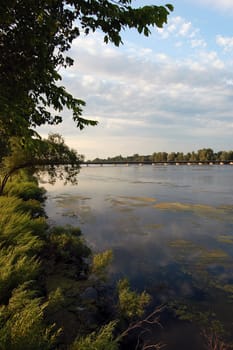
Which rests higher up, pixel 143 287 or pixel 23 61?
pixel 23 61

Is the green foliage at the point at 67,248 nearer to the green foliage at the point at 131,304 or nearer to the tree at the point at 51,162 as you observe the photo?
the green foliage at the point at 131,304

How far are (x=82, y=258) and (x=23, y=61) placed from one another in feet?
34.0

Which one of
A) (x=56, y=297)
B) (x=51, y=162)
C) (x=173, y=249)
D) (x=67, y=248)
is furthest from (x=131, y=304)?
(x=51, y=162)

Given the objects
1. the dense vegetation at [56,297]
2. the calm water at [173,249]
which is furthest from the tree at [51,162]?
the dense vegetation at [56,297]

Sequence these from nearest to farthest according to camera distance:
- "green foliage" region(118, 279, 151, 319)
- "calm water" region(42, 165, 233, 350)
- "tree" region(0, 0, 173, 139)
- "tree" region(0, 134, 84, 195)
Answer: "tree" region(0, 0, 173, 139) < "green foliage" region(118, 279, 151, 319) < "calm water" region(42, 165, 233, 350) < "tree" region(0, 134, 84, 195)

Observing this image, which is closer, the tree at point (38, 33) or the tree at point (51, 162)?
the tree at point (38, 33)

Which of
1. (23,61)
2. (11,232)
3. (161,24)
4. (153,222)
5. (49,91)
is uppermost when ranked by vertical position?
(161,24)

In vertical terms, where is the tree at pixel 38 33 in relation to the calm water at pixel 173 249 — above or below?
above

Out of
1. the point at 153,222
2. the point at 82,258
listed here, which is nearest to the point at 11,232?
the point at 82,258

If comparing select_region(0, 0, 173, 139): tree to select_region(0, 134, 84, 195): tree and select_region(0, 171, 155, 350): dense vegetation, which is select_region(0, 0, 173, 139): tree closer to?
select_region(0, 171, 155, 350): dense vegetation

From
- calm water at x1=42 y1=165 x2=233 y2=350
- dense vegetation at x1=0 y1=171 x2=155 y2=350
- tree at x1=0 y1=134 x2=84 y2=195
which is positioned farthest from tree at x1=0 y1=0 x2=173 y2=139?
tree at x1=0 y1=134 x2=84 y2=195

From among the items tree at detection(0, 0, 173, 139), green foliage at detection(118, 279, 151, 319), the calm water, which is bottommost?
the calm water

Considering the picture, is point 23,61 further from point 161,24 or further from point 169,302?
point 169,302

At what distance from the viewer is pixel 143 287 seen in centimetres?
1083
